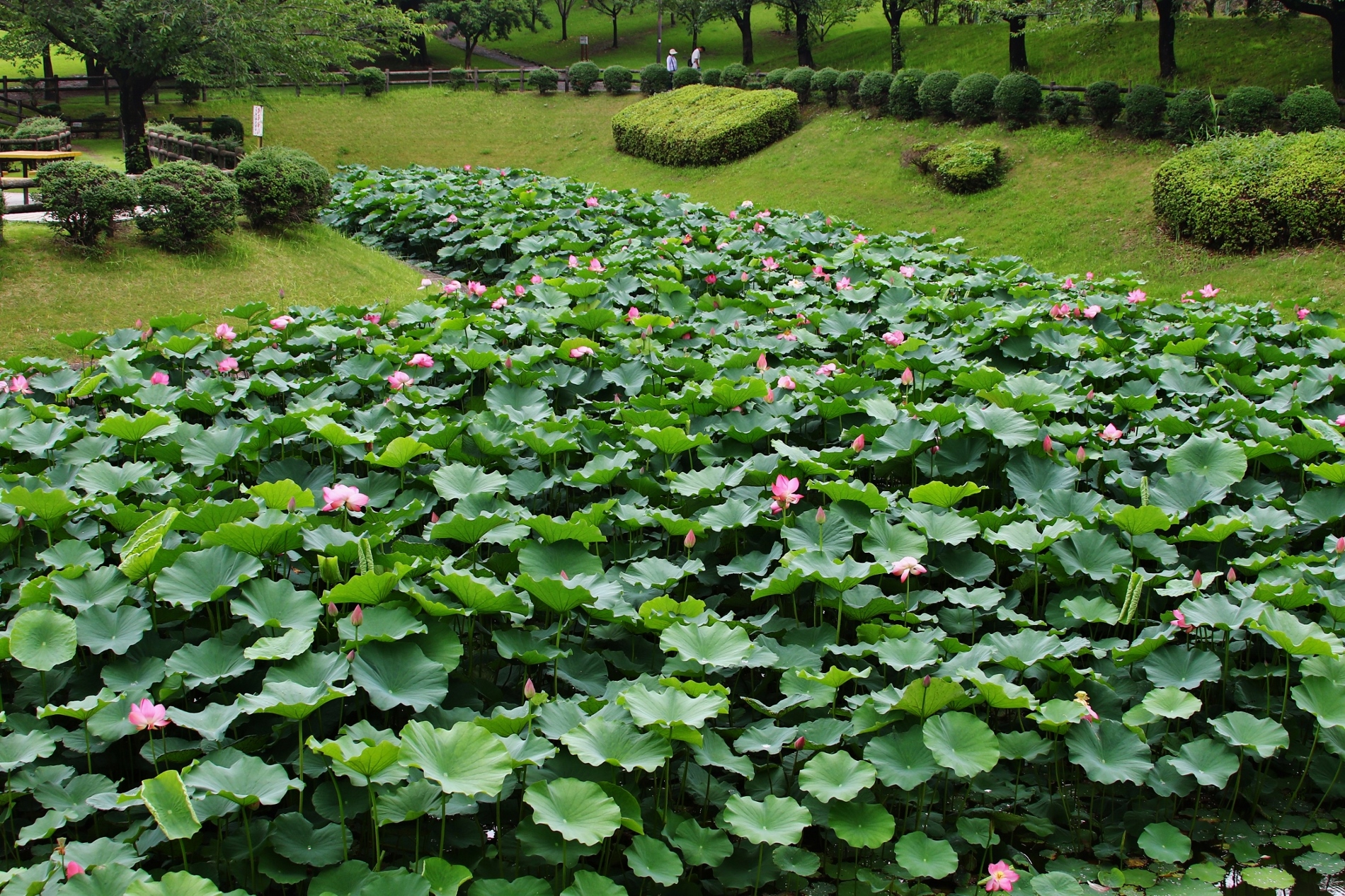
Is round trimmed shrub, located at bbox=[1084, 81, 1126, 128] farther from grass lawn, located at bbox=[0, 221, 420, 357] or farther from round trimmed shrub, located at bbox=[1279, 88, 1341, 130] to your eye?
grass lawn, located at bbox=[0, 221, 420, 357]

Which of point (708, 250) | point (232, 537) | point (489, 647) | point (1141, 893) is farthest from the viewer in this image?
point (708, 250)

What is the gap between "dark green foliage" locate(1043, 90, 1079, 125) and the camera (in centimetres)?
1628

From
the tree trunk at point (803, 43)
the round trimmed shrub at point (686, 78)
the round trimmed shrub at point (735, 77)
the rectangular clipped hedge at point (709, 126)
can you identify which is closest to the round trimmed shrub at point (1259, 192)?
the rectangular clipped hedge at point (709, 126)

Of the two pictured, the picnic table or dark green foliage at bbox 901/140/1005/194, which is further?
dark green foliage at bbox 901/140/1005/194

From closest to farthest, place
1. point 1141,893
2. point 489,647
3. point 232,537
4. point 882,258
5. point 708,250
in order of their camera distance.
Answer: point 1141,893 < point 232,537 < point 489,647 < point 882,258 < point 708,250

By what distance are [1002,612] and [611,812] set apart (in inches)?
66.4

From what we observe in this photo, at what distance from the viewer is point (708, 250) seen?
9.87 metres

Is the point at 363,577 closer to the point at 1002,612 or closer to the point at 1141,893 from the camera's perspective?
the point at 1002,612

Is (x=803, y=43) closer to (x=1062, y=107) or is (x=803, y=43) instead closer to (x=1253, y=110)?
(x=1062, y=107)

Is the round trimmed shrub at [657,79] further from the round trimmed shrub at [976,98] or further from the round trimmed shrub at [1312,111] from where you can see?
the round trimmed shrub at [1312,111]

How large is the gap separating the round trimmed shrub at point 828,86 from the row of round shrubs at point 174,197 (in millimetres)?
13592

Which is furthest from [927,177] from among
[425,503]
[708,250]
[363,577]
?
[363,577]

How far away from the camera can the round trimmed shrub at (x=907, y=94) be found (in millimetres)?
18688

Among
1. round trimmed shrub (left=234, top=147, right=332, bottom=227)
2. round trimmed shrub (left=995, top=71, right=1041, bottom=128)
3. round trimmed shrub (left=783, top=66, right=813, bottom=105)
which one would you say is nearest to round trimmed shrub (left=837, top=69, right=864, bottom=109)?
round trimmed shrub (left=783, top=66, right=813, bottom=105)
